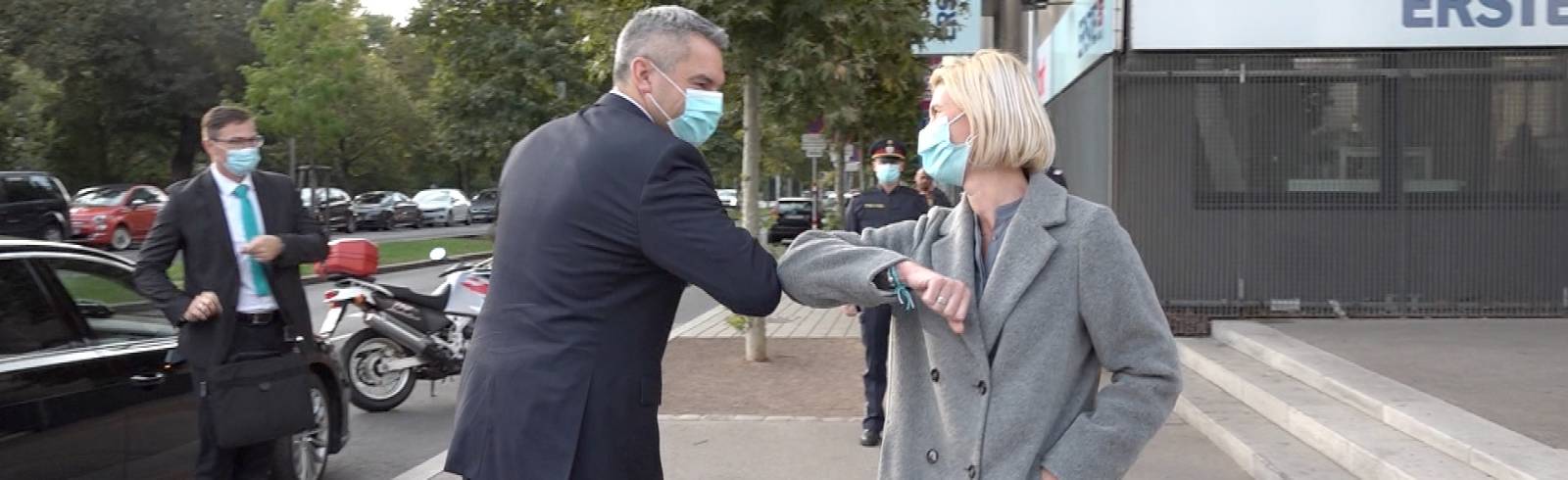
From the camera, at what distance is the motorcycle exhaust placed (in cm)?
875

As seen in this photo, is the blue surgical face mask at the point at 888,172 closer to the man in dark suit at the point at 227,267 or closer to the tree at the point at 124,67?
the man in dark suit at the point at 227,267

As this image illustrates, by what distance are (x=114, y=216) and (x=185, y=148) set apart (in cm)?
1868

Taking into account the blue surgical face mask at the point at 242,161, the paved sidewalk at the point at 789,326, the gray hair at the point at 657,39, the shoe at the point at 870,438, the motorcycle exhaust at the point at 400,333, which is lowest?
the shoe at the point at 870,438

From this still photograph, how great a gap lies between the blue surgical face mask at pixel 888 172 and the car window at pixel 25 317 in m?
4.60

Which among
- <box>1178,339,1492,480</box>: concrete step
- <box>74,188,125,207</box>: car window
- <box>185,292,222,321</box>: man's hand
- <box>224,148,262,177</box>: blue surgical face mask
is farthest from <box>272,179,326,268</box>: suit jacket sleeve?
<box>74,188,125,207</box>: car window

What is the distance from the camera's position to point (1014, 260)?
94.5 inches

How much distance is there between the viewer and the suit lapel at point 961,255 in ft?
7.82

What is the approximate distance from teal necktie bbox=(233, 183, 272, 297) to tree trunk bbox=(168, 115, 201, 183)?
142 feet

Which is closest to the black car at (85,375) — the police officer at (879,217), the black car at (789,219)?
the police officer at (879,217)

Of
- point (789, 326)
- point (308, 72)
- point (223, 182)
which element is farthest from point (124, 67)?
point (223, 182)

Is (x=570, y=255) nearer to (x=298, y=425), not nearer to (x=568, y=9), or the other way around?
(x=298, y=425)

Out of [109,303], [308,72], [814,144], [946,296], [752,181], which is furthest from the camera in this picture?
[308,72]

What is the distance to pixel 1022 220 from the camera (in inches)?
95.8

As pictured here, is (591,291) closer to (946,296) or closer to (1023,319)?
(946,296)
